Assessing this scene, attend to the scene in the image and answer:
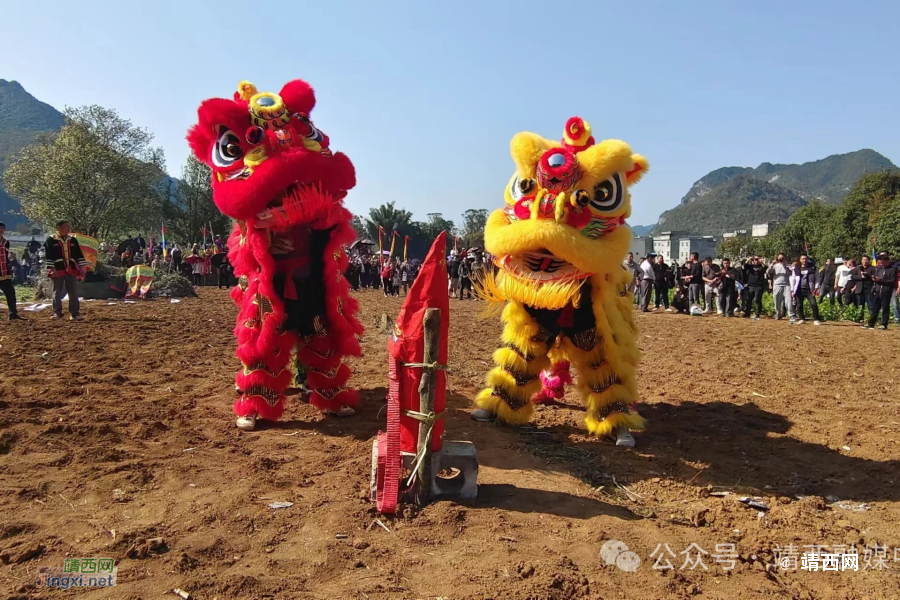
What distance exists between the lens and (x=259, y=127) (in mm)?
4355

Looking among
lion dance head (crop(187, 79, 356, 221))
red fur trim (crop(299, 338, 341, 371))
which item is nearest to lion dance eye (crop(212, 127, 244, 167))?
lion dance head (crop(187, 79, 356, 221))

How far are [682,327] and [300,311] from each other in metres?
9.23

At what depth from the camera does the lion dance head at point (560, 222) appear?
4008 mm

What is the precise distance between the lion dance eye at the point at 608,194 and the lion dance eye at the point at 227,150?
2694mm

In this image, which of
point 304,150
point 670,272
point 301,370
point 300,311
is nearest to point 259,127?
point 304,150

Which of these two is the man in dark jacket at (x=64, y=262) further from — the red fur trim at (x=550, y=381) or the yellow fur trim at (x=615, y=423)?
the yellow fur trim at (x=615, y=423)

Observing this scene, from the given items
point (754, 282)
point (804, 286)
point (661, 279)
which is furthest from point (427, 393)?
point (661, 279)

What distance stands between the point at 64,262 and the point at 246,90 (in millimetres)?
6823

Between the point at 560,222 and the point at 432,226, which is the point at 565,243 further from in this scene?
the point at 432,226

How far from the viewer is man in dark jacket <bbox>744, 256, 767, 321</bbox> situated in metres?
14.0

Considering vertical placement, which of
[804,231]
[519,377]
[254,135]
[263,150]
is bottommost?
[519,377]

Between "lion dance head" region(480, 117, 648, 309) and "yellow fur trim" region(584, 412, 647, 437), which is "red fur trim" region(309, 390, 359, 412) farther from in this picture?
"yellow fur trim" region(584, 412, 647, 437)

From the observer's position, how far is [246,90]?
15.3ft

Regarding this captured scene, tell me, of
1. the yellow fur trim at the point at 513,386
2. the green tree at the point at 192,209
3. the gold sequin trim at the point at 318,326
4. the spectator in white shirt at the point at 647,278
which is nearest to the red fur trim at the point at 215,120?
the gold sequin trim at the point at 318,326
